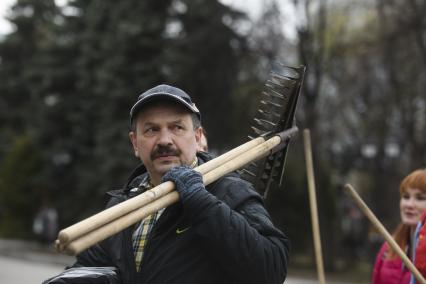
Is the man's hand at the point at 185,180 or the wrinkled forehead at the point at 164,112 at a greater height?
the wrinkled forehead at the point at 164,112

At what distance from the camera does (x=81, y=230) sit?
6.83ft

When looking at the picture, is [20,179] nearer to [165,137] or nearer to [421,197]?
[421,197]

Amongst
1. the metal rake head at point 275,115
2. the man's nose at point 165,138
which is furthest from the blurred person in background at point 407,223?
the man's nose at point 165,138

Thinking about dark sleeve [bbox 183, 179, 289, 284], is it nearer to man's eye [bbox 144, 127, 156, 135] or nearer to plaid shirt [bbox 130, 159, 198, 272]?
plaid shirt [bbox 130, 159, 198, 272]

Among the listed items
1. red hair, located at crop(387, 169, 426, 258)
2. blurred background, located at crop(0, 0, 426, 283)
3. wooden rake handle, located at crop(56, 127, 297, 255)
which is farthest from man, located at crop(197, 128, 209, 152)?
blurred background, located at crop(0, 0, 426, 283)

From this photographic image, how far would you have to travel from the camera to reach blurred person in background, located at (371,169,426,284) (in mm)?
4895

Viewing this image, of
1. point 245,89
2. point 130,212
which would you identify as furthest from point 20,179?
point 130,212

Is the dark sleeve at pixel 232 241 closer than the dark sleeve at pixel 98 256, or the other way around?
the dark sleeve at pixel 232 241

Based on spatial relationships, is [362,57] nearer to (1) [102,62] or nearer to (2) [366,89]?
(2) [366,89]

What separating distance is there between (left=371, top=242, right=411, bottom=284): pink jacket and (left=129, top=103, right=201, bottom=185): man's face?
2.57 m

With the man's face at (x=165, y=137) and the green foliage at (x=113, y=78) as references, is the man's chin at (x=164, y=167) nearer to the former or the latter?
the man's face at (x=165, y=137)

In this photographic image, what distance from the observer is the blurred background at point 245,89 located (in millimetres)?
21922

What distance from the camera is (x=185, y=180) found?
2447mm

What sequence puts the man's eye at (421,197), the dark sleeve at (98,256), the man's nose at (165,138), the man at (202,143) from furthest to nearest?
1. the man's eye at (421,197)
2. the man at (202,143)
3. the dark sleeve at (98,256)
4. the man's nose at (165,138)
